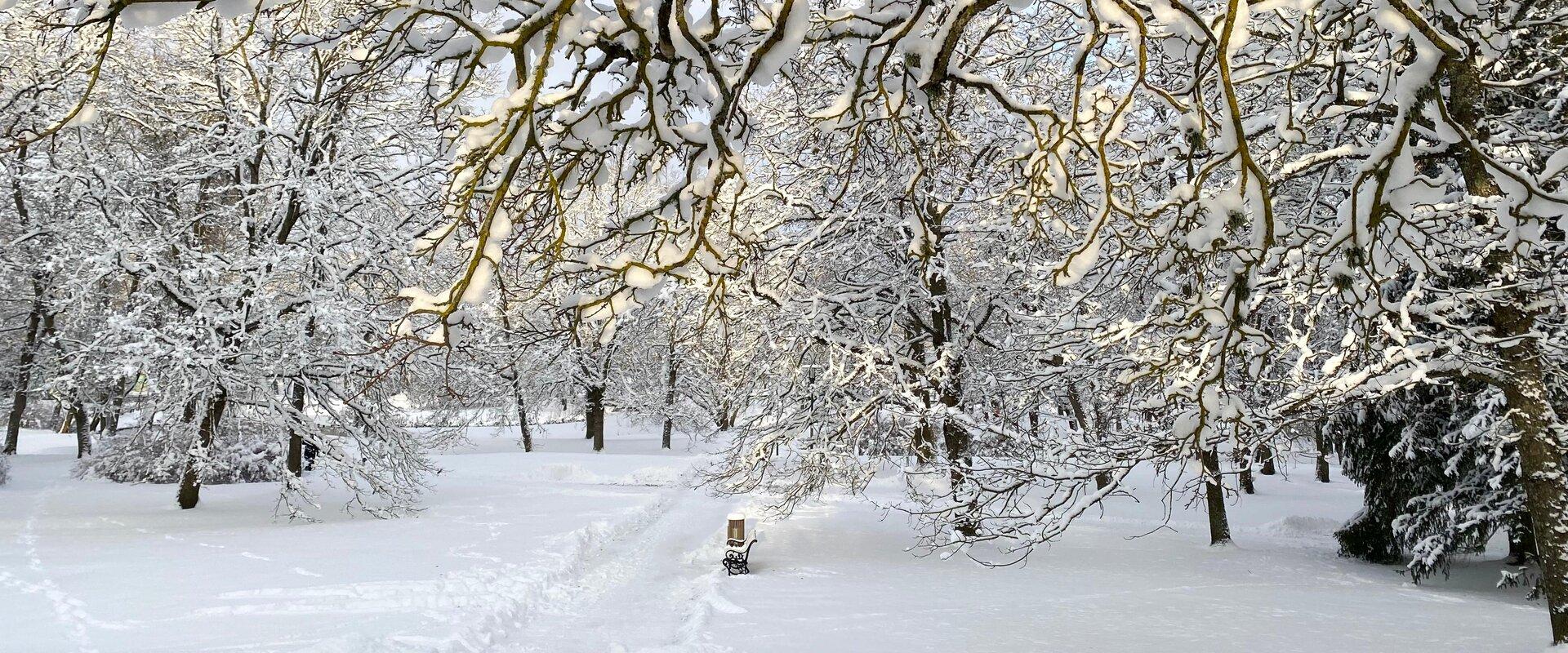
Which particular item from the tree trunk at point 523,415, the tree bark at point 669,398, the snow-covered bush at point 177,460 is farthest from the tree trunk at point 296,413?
the tree bark at point 669,398

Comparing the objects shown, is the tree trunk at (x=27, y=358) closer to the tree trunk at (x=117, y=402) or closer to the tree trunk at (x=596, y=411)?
the tree trunk at (x=117, y=402)

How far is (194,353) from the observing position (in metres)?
10.3

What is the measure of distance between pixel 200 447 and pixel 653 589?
6.50m

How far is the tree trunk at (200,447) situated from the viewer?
10930mm

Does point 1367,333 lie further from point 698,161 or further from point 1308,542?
point 1308,542

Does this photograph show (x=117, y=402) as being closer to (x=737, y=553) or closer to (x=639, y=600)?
(x=639, y=600)

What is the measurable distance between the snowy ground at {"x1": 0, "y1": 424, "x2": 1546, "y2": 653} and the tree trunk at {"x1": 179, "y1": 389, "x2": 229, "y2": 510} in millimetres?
392

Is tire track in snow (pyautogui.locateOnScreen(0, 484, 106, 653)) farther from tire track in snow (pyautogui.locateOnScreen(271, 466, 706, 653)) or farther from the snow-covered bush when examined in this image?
the snow-covered bush

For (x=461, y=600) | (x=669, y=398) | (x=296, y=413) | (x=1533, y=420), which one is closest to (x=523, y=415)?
(x=669, y=398)

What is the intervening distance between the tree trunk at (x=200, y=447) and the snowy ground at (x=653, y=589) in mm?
392

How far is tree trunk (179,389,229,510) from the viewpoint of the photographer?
10.9 m

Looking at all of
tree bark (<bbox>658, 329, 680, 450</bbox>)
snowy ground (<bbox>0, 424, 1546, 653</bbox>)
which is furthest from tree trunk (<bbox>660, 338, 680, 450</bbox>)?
snowy ground (<bbox>0, 424, 1546, 653</bbox>)

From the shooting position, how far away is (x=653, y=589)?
30.1 ft

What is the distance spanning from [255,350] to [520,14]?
10.2m
